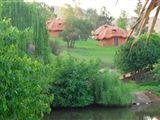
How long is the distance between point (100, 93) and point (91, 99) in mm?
642

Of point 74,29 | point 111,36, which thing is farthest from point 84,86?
point 111,36

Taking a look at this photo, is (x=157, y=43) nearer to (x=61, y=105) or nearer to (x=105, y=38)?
(x=61, y=105)

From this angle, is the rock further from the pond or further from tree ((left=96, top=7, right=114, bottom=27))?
tree ((left=96, top=7, right=114, bottom=27))

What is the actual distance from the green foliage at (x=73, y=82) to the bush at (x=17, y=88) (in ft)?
50.7

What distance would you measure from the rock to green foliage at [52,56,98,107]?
3148 millimetres

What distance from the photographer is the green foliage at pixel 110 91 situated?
26.7 m

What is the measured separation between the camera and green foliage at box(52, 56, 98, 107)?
26.5 meters

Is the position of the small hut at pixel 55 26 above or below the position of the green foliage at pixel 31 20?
below

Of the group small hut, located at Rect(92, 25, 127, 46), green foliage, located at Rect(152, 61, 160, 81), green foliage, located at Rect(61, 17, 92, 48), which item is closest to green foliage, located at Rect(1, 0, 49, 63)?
green foliage, located at Rect(152, 61, 160, 81)

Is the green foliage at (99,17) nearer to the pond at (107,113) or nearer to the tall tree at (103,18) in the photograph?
the tall tree at (103,18)

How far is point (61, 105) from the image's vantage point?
26391 millimetres

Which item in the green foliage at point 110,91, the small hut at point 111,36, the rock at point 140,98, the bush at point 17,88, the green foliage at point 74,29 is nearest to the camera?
the bush at point 17,88

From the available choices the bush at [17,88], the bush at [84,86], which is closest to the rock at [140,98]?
the bush at [84,86]

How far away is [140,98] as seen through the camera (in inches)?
1139
